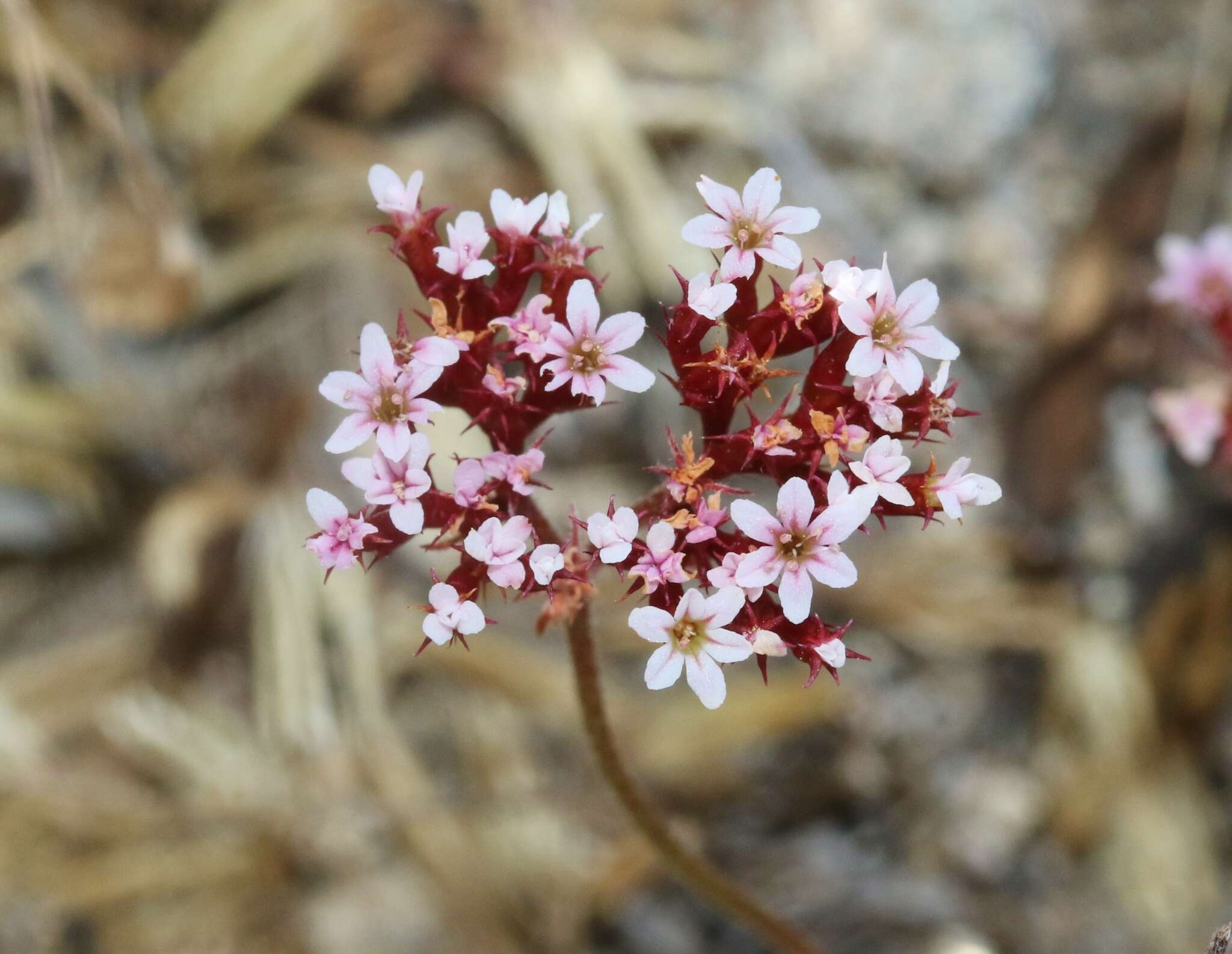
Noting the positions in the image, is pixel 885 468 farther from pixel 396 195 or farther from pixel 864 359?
pixel 396 195

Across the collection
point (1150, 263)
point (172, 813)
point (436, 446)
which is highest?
point (1150, 263)

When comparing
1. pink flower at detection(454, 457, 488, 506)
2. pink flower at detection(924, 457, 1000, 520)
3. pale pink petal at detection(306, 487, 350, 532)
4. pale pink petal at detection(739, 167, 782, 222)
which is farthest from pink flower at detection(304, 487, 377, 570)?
pink flower at detection(924, 457, 1000, 520)

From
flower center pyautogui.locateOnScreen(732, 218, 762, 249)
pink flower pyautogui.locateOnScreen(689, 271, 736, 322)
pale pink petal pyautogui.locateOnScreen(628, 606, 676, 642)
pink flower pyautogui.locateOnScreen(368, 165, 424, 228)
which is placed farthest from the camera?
pink flower pyautogui.locateOnScreen(368, 165, 424, 228)

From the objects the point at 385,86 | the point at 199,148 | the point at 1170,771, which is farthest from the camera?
the point at 385,86

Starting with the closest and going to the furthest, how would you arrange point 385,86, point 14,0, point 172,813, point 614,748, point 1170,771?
1. point 614,748
2. point 14,0
3. point 172,813
4. point 1170,771
5. point 385,86

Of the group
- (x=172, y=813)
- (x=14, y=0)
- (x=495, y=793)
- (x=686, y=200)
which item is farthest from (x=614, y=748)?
(x=686, y=200)

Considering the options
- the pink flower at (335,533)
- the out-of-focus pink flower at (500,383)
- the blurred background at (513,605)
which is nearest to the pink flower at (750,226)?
the out-of-focus pink flower at (500,383)

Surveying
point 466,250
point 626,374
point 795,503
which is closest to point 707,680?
point 795,503

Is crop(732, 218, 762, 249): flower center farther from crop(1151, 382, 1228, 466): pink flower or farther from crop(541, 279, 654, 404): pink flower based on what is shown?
crop(1151, 382, 1228, 466): pink flower

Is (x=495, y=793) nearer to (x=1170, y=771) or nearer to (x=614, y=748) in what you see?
(x=614, y=748)
